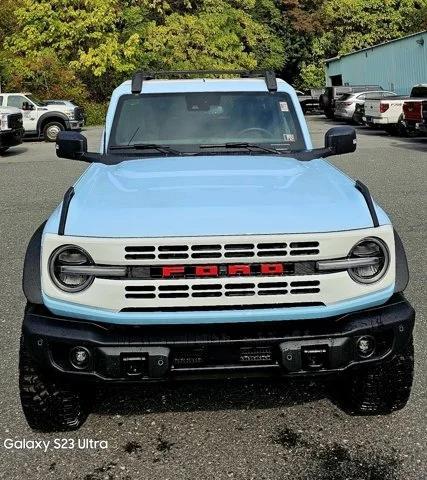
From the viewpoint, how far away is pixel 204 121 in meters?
4.58

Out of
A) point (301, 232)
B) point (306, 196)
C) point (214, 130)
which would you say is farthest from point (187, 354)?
point (214, 130)

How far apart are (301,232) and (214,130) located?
1846mm

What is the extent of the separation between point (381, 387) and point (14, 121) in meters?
15.8

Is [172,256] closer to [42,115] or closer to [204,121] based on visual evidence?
[204,121]

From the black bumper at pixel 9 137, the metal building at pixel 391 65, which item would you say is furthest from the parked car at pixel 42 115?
the metal building at pixel 391 65

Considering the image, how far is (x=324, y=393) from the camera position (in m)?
3.73

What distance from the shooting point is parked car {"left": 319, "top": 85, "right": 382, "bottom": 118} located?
31.2m

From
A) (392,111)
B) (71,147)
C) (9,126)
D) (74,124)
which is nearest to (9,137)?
(9,126)

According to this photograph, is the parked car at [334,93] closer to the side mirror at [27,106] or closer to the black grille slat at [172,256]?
the side mirror at [27,106]

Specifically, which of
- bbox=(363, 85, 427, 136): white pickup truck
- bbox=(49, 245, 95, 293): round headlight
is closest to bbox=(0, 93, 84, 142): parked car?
bbox=(363, 85, 427, 136): white pickup truck

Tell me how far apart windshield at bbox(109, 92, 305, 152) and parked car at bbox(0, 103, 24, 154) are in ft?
43.4

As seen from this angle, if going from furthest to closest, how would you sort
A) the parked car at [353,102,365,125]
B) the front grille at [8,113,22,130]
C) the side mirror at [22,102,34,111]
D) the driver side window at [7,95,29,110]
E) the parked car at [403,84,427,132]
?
the parked car at [353,102,365,125]
the driver side window at [7,95,29,110]
the side mirror at [22,102,34,111]
the parked car at [403,84,427,132]
the front grille at [8,113,22,130]

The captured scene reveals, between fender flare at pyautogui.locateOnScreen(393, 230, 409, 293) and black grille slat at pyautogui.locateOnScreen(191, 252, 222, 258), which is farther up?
black grille slat at pyautogui.locateOnScreen(191, 252, 222, 258)

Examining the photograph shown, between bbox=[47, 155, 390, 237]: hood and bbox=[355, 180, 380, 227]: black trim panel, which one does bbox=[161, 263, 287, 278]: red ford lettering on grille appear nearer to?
bbox=[47, 155, 390, 237]: hood
